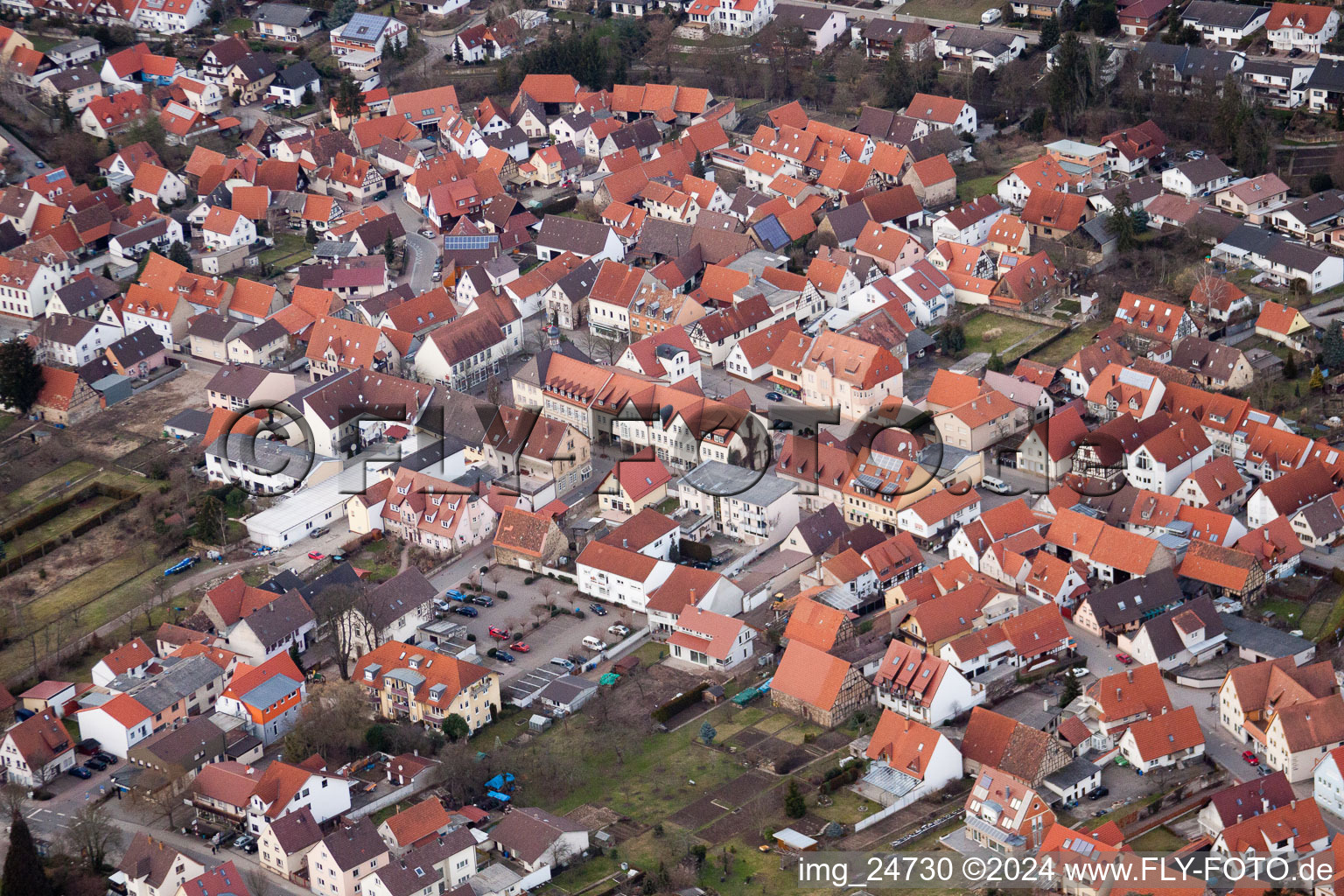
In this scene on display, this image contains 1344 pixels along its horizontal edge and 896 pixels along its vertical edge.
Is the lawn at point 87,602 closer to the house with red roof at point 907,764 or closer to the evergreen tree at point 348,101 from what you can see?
the house with red roof at point 907,764

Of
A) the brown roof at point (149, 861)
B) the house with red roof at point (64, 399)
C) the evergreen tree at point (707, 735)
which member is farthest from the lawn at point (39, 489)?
the evergreen tree at point (707, 735)

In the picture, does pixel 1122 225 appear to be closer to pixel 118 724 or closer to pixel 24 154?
pixel 118 724

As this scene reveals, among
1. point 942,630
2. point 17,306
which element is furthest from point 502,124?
point 942,630

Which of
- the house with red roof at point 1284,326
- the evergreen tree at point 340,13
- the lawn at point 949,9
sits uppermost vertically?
the lawn at point 949,9

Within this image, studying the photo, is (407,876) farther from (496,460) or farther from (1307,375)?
(1307,375)

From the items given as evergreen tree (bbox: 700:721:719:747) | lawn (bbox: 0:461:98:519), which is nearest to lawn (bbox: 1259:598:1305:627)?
evergreen tree (bbox: 700:721:719:747)

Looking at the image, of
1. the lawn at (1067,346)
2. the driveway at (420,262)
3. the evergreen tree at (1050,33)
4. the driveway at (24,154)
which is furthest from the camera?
the evergreen tree at (1050,33)
